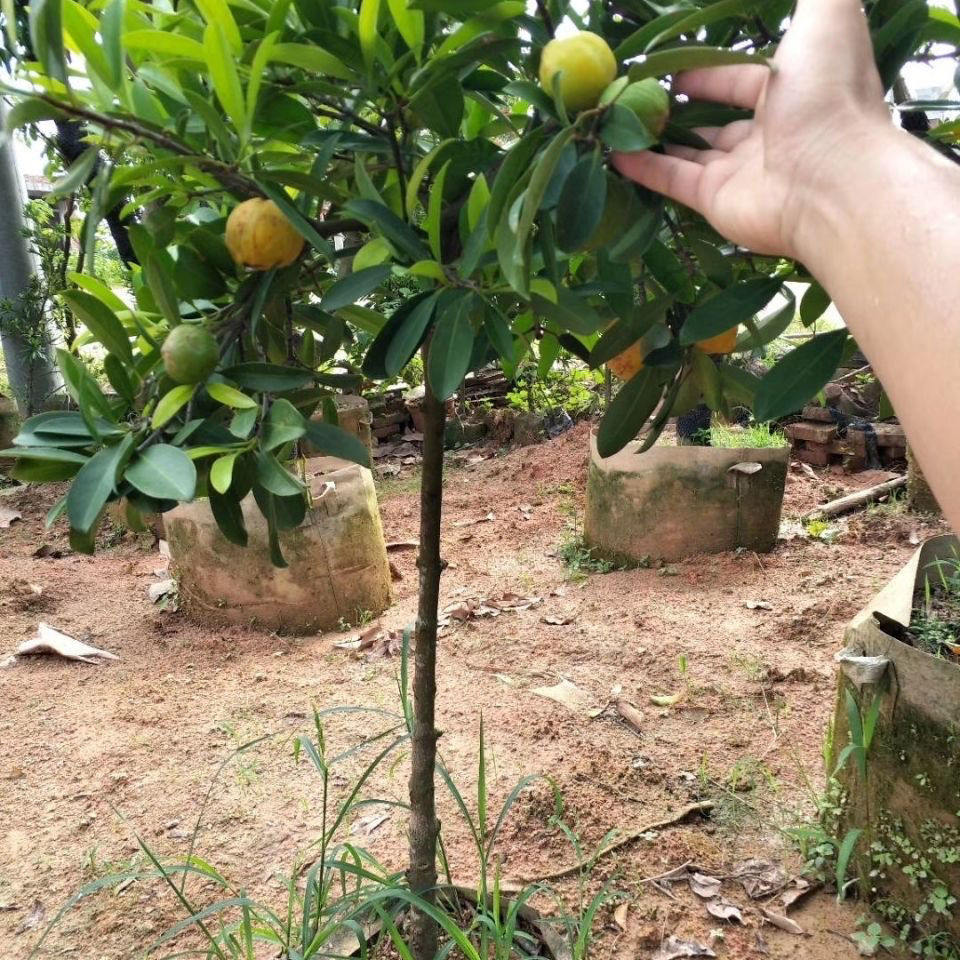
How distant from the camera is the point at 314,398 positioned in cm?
115

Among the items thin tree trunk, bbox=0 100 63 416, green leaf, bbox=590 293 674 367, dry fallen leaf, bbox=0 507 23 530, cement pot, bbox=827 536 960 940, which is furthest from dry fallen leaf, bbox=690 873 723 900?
thin tree trunk, bbox=0 100 63 416

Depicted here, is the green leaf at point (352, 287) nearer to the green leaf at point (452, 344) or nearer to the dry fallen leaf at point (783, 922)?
the green leaf at point (452, 344)

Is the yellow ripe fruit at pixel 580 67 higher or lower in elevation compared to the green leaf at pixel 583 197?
higher

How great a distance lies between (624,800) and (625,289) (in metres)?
1.54

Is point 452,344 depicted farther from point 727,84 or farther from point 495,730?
point 495,730

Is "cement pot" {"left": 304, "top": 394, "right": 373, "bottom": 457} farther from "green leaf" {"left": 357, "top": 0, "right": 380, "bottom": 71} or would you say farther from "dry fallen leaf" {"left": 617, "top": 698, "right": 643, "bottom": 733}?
"green leaf" {"left": 357, "top": 0, "right": 380, "bottom": 71}

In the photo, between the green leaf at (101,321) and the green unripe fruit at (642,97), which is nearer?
the green unripe fruit at (642,97)

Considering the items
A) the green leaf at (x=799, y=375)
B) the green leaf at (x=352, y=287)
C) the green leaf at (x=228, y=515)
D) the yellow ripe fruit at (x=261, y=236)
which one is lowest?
the green leaf at (x=228, y=515)

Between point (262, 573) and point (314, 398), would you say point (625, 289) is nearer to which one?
point (314, 398)

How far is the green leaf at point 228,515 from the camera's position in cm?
96

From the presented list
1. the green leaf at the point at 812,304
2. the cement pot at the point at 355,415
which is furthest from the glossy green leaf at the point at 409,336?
the cement pot at the point at 355,415

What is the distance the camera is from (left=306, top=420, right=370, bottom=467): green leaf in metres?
0.93

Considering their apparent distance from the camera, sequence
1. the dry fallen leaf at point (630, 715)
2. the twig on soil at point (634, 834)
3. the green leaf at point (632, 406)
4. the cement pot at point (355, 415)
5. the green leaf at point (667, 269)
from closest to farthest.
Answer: the green leaf at point (667, 269), the green leaf at point (632, 406), the twig on soil at point (634, 834), the dry fallen leaf at point (630, 715), the cement pot at point (355, 415)

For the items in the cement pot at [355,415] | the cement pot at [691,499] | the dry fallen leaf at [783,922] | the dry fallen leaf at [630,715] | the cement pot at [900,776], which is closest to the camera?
the cement pot at [900,776]
